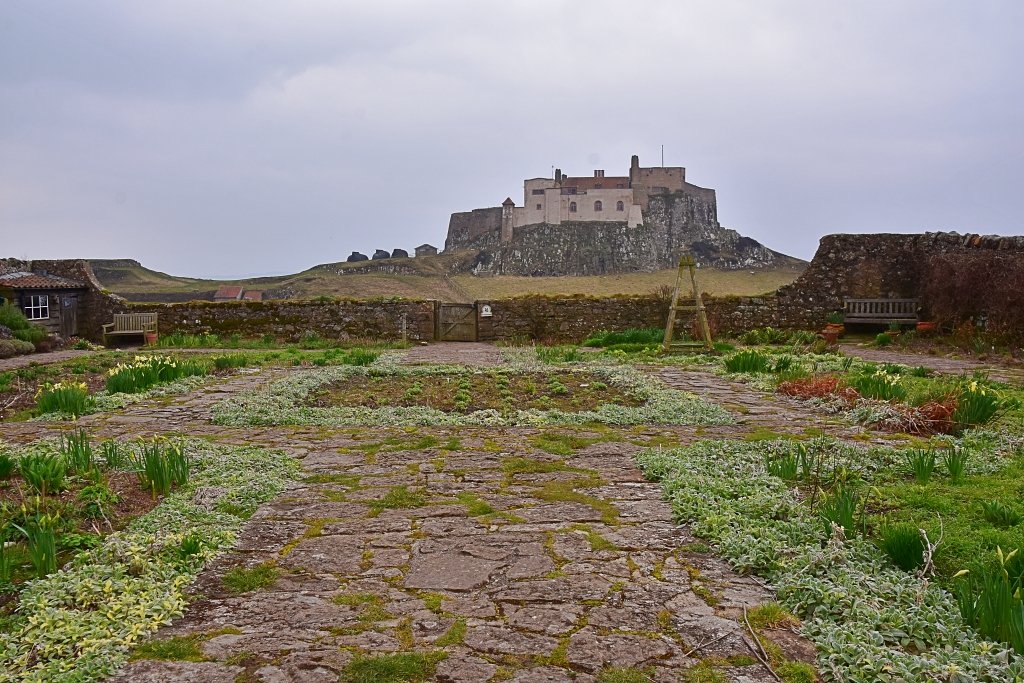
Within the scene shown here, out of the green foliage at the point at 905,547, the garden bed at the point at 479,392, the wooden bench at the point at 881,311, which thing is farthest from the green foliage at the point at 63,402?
the wooden bench at the point at 881,311

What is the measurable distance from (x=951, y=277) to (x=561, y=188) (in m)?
70.0

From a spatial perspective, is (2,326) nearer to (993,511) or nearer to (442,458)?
(442,458)

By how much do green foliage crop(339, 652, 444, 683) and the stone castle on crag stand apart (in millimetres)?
70659

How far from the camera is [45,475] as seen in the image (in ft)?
14.8

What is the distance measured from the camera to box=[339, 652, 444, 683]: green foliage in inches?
104

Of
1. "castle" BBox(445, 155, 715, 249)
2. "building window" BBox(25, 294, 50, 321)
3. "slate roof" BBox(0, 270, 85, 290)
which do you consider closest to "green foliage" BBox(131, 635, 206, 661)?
"building window" BBox(25, 294, 50, 321)

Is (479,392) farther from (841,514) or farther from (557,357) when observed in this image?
(841,514)

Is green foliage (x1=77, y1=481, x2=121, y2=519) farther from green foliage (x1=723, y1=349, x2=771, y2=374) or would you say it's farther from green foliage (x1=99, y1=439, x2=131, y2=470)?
green foliage (x1=723, y1=349, x2=771, y2=374)

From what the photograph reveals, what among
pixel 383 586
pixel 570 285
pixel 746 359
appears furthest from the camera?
pixel 570 285

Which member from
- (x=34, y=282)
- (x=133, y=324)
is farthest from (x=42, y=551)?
(x=34, y=282)

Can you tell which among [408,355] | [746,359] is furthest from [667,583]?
[408,355]

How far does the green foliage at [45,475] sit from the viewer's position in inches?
176

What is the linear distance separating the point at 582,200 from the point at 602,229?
4.99m

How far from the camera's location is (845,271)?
2039 centimetres
